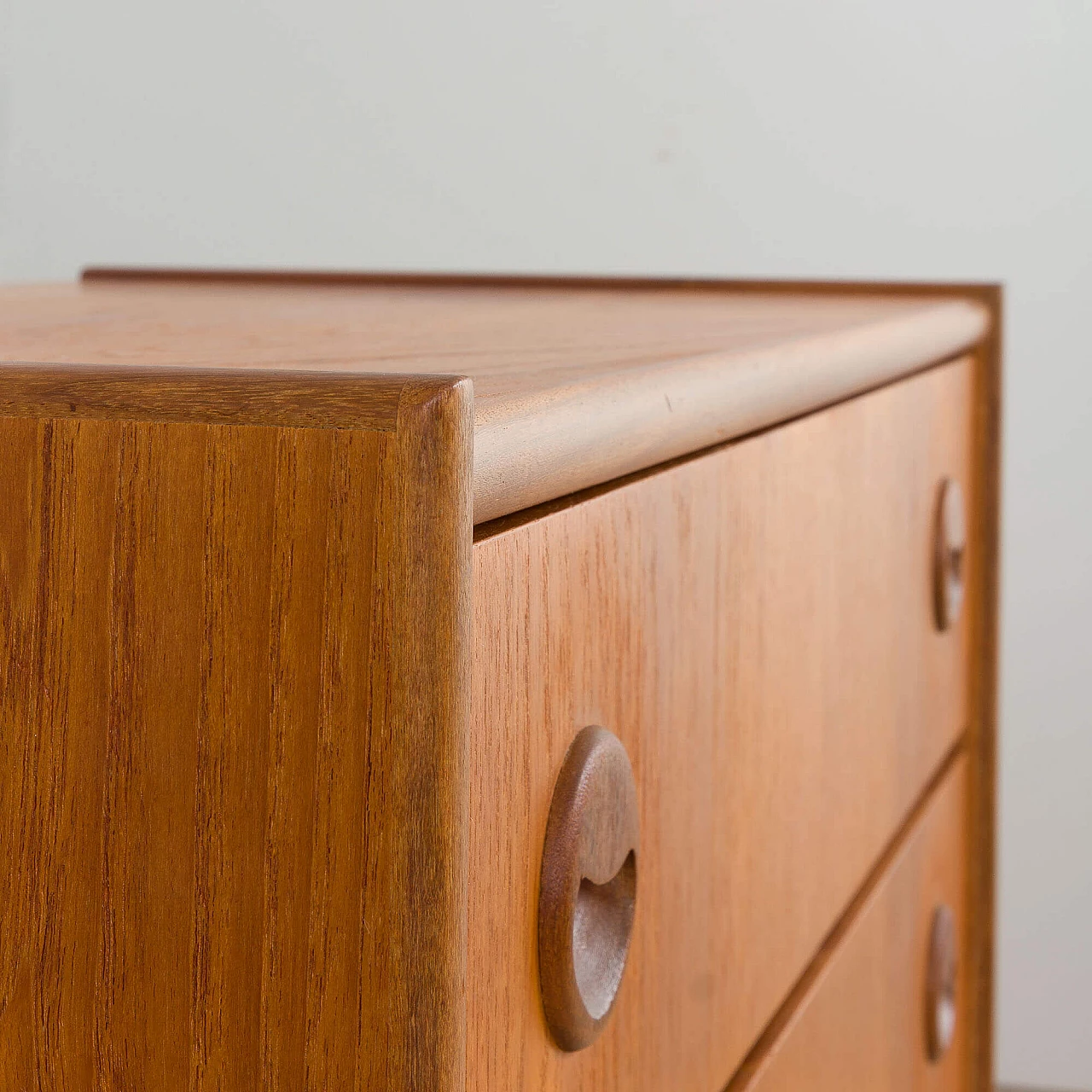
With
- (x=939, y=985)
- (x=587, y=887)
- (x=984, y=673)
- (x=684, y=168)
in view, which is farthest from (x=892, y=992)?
(x=684, y=168)

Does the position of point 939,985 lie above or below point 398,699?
below

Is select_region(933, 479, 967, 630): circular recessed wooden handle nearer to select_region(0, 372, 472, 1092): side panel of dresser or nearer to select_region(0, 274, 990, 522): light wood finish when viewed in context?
select_region(0, 274, 990, 522): light wood finish

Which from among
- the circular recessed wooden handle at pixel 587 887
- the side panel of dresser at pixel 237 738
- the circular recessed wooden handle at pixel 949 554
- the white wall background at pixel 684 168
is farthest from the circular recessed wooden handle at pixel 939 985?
the white wall background at pixel 684 168

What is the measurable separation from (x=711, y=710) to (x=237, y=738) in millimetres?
185

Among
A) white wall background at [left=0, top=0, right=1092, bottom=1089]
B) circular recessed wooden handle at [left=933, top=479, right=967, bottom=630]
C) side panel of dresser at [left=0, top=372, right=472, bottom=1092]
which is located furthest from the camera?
white wall background at [left=0, top=0, right=1092, bottom=1089]

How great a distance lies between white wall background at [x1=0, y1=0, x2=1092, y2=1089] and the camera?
1499 millimetres

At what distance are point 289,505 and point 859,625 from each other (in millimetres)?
361

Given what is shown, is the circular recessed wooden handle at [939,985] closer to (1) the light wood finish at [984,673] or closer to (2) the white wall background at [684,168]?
Answer: (1) the light wood finish at [984,673]

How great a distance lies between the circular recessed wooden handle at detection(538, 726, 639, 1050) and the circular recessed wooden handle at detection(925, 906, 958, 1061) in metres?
0.44

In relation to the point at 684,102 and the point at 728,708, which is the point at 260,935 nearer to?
the point at 728,708

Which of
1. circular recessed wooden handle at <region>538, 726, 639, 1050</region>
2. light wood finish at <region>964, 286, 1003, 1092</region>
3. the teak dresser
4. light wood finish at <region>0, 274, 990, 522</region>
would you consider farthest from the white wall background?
circular recessed wooden handle at <region>538, 726, 639, 1050</region>

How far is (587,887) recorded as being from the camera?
0.32 m

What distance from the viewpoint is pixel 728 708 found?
0.40 metres

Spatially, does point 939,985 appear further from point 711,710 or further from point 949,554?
point 711,710
